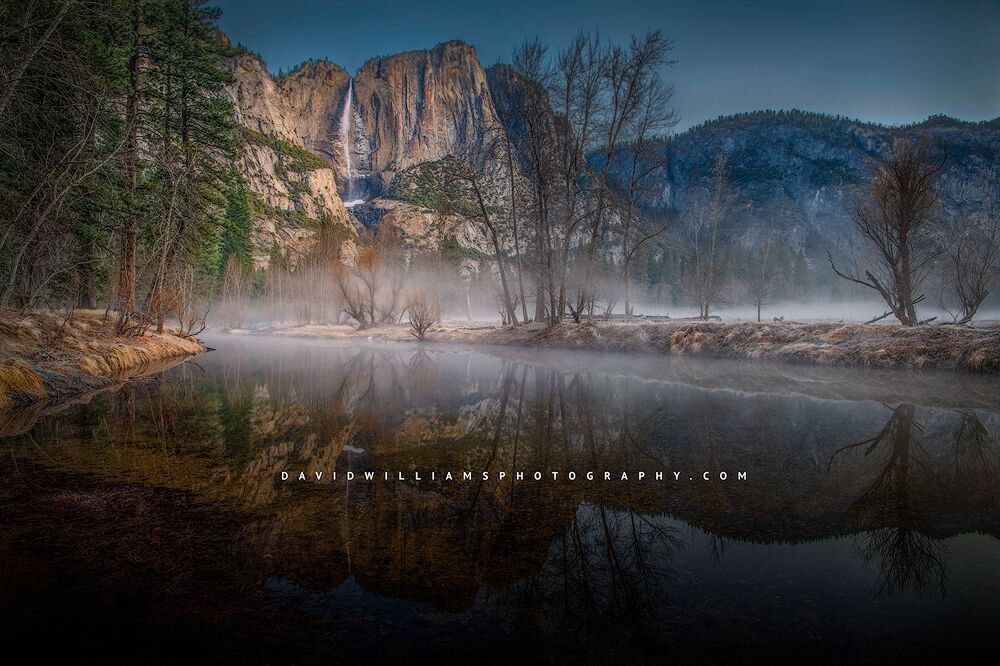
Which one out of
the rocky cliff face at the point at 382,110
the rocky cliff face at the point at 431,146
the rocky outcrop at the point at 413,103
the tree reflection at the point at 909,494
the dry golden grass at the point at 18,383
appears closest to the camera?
the tree reflection at the point at 909,494

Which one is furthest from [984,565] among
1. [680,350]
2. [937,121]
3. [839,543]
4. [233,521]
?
[937,121]

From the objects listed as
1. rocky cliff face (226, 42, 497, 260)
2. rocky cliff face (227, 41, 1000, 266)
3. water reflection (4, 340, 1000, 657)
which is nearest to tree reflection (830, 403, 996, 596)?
water reflection (4, 340, 1000, 657)

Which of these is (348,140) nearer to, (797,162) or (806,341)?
(797,162)

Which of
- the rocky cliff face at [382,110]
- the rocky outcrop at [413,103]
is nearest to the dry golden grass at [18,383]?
the rocky cliff face at [382,110]

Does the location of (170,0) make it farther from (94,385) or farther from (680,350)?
(680,350)

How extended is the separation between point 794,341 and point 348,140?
199m

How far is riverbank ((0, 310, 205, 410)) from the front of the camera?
9391 mm

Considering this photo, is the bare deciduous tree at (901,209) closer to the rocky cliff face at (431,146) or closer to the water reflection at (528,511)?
the water reflection at (528,511)

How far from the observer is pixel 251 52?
466ft

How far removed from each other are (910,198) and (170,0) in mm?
28624

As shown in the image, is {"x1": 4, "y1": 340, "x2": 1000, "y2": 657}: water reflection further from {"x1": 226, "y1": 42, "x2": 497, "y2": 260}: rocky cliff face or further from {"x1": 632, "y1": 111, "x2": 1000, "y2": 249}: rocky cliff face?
{"x1": 226, "y1": 42, "x2": 497, "y2": 260}: rocky cliff face

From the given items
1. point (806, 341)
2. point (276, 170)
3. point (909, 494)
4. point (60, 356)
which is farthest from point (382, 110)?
point (909, 494)

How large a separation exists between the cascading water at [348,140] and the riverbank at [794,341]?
16426cm

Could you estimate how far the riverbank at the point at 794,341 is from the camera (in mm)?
14000
